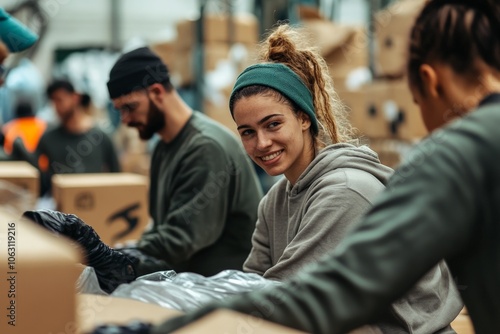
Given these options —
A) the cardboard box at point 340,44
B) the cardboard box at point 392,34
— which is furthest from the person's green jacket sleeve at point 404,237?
the cardboard box at point 340,44

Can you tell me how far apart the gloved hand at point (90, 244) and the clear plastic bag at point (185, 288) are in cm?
26

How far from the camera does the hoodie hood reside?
195 centimetres

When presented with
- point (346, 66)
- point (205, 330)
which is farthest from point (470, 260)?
point (346, 66)

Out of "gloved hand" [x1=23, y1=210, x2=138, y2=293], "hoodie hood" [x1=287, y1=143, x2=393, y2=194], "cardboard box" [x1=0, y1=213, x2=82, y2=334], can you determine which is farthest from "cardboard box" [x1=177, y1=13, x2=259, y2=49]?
"cardboard box" [x1=0, y1=213, x2=82, y2=334]

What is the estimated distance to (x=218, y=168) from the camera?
288cm

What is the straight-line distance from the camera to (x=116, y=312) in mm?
1315

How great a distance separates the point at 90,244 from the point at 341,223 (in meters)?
0.64

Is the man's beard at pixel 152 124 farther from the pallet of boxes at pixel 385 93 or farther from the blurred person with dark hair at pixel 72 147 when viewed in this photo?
the pallet of boxes at pixel 385 93

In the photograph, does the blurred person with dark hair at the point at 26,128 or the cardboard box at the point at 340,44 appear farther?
the cardboard box at the point at 340,44

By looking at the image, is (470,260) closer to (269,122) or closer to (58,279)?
(58,279)

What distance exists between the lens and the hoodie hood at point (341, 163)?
6.38 feet

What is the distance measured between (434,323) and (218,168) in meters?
1.30

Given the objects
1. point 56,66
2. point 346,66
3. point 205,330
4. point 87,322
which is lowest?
point 56,66

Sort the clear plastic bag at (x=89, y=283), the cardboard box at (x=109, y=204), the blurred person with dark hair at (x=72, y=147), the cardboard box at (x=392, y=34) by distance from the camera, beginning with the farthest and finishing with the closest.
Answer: the cardboard box at (x=392, y=34)
the blurred person with dark hair at (x=72, y=147)
the cardboard box at (x=109, y=204)
the clear plastic bag at (x=89, y=283)
